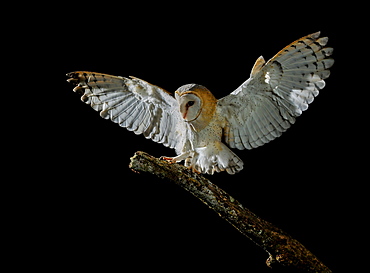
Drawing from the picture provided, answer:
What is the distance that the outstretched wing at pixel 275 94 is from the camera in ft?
7.79

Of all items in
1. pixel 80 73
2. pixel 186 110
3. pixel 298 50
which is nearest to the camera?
pixel 298 50

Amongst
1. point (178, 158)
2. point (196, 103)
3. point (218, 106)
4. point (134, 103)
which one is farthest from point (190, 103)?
point (134, 103)

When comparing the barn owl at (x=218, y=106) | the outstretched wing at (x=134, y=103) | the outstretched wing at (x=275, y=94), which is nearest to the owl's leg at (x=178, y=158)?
the barn owl at (x=218, y=106)

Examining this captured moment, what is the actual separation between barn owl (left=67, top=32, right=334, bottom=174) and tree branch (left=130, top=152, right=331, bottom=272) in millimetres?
110

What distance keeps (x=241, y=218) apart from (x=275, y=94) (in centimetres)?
78

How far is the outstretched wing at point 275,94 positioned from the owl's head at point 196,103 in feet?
0.25

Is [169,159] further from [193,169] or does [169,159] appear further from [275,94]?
[275,94]

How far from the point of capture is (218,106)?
2639 millimetres

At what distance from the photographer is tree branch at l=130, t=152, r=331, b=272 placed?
8.20 ft

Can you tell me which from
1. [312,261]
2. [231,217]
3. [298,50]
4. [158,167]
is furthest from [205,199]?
[298,50]

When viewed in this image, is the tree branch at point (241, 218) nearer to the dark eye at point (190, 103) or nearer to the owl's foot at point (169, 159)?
the owl's foot at point (169, 159)

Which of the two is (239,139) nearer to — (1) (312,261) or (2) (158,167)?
(2) (158,167)

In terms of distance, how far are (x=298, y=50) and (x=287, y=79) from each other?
190mm

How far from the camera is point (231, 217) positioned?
8.46 feet
